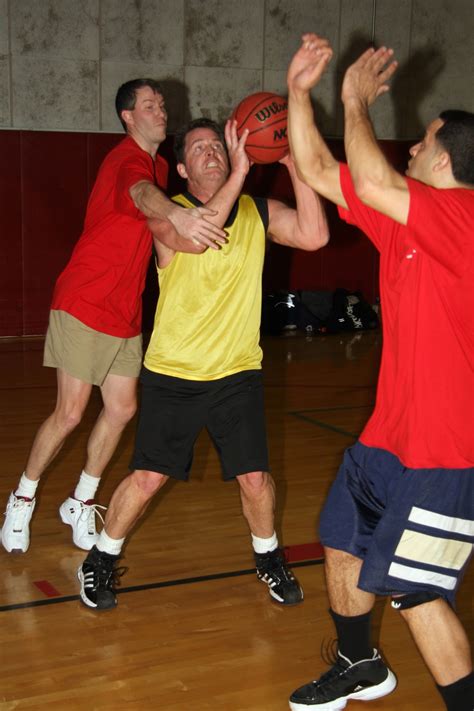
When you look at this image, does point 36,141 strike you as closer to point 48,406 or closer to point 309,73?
point 48,406

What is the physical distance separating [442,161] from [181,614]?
7.14ft

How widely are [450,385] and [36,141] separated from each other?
8.88 meters

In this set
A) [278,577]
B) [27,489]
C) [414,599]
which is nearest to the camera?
[414,599]

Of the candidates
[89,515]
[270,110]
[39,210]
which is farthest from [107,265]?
[39,210]

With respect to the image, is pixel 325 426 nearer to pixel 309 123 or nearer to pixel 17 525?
pixel 17 525

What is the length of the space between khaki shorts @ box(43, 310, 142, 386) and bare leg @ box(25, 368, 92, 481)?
5cm

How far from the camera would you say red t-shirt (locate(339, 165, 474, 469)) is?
96.5 inches

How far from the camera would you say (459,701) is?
2.56m

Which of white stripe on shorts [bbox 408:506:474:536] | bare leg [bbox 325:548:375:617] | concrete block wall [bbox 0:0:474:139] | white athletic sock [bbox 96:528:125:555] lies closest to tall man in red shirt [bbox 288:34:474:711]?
white stripe on shorts [bbox 408:506:474:536]

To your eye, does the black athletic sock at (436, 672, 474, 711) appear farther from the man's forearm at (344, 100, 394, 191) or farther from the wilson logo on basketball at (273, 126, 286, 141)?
the wilson logo on basketball at (273, 126, 286, 141)

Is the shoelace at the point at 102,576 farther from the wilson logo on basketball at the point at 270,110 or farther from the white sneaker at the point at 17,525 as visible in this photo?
the wilson logo on basketball at the point at 270,110

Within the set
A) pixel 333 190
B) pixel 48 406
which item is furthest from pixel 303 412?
pixel 333 190

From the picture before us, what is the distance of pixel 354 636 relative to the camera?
2.97 metres

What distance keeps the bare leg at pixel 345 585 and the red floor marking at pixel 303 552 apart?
1458 millimetres
